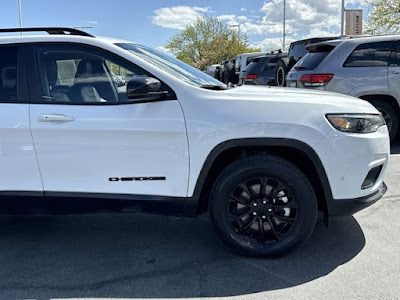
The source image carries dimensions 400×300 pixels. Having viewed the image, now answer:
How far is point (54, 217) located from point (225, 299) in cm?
232

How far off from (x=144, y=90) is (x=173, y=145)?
452 millimetres

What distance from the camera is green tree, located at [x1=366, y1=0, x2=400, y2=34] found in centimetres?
2131

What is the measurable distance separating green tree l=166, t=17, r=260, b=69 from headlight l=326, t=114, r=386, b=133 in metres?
46.4

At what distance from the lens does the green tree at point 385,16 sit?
2131 centimetres

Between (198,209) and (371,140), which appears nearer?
(371,140)

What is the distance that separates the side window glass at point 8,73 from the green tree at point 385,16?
22621mm

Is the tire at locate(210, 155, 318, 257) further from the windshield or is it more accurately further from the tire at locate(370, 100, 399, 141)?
the tire at locate(370, 100, 399, 141)

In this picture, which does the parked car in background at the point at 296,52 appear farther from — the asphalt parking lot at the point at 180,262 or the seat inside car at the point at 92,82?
the seat inside car at the point at 92,82

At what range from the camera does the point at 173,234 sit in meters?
3.61

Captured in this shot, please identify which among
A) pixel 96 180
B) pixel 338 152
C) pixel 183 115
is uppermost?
pixel 183 115

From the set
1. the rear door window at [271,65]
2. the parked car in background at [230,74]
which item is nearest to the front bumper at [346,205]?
the rear door window at [271,65]

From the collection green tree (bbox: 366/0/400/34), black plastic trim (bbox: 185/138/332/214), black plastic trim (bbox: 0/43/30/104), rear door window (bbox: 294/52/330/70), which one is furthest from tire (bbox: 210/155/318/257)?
green tree (bbox: 366/0/400/34)

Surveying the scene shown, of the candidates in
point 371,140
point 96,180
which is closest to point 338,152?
point 371,140

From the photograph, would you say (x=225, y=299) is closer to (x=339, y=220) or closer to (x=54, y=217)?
(x=339, y=220)
